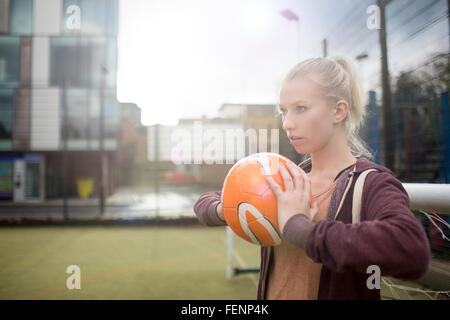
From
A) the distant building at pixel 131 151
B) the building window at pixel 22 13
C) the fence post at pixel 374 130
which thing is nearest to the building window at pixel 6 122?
the building window at pixel 22 13

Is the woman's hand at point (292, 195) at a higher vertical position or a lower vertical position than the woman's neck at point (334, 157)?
lower

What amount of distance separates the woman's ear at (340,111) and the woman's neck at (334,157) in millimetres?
62

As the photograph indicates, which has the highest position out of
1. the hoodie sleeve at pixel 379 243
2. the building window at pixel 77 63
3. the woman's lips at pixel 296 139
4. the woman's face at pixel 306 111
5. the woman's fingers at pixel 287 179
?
the building window at pixel 77 63

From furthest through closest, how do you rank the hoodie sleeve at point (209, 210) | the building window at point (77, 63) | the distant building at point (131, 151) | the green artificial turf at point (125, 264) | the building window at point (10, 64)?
the distant building at point (131, 151) < the building window at point (10, 64) < the building window at point (77, 63) < the green artificial turf at point (125, 264) < the hoodie sleeve at point (209, 210)

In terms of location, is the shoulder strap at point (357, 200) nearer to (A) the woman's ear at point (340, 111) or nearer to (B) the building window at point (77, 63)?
(A) the woman's ear at point (340, 111)

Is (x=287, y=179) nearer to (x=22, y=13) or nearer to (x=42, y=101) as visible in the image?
(x=22, y=13)

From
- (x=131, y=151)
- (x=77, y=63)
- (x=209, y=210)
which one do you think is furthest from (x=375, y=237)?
(x=131, y=151)

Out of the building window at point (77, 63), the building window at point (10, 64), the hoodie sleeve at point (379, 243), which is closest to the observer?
the hoodie sleeve at point (379, 243)

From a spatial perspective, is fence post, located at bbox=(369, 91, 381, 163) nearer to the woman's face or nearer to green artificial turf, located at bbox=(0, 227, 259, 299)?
green artificial turf, located at bbox=(0, 227, 259, 299)

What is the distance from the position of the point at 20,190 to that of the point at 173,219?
870cm

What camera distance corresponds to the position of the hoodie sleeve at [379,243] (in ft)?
2.50

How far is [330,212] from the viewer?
968 mm

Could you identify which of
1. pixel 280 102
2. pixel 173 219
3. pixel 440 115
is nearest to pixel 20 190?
pixel 173 219

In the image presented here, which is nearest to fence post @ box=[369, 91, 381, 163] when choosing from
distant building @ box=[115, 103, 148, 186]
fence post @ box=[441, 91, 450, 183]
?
fence post @ box=[441, 91, 450, 183]
